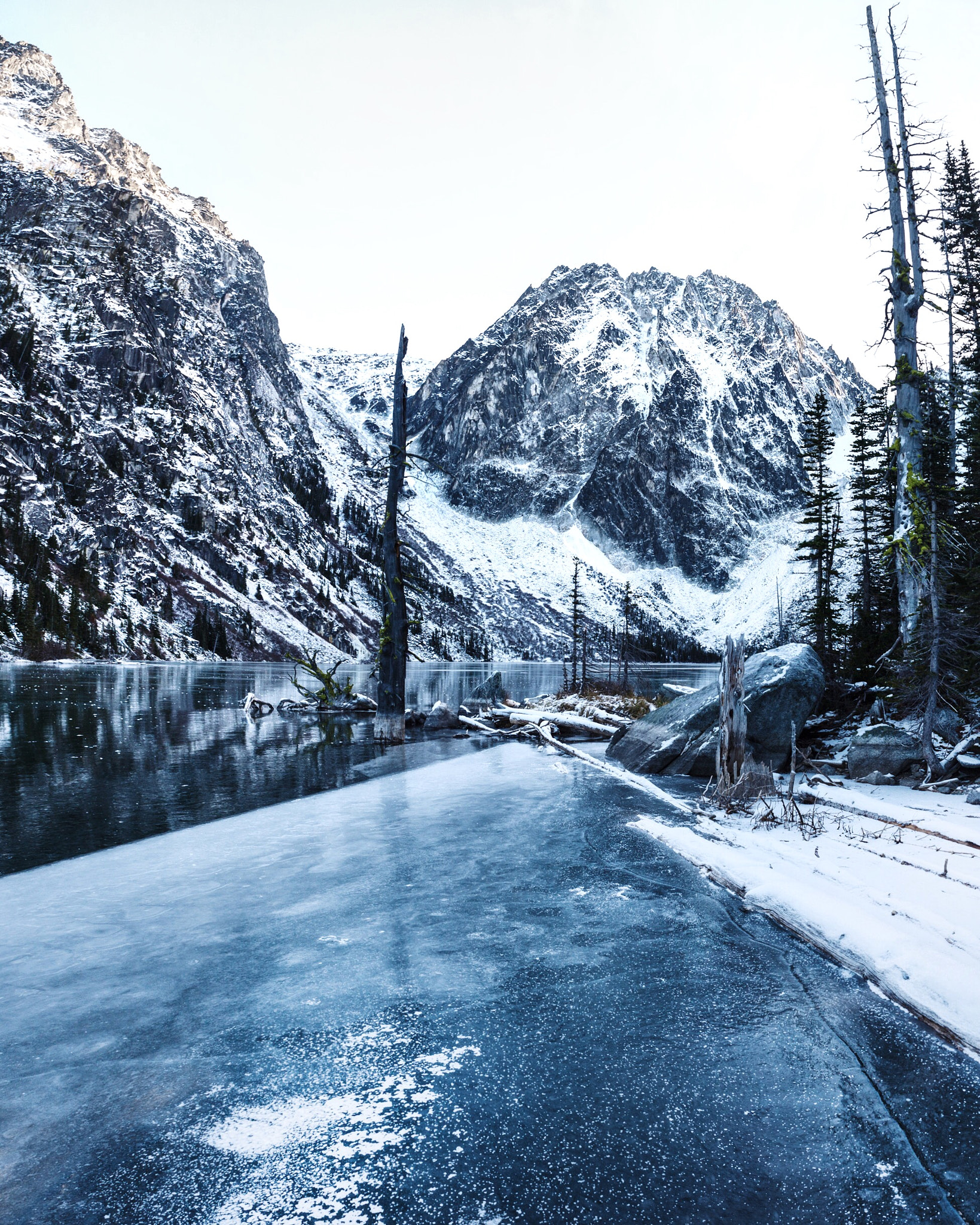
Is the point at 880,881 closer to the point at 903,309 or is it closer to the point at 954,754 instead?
the point at 954,754

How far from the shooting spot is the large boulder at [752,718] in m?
13.2

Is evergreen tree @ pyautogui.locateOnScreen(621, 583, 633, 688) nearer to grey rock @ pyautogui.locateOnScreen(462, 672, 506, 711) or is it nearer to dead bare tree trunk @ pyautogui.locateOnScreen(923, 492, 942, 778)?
grey rock @ pyautogui.locateOnScreen(462, 672, 506, 711)

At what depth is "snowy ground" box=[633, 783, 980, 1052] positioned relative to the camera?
164 inches

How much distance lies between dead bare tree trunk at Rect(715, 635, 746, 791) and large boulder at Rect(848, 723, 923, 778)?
8.91 ft

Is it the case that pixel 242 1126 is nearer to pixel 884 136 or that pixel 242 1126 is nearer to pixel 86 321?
pixel 884 136

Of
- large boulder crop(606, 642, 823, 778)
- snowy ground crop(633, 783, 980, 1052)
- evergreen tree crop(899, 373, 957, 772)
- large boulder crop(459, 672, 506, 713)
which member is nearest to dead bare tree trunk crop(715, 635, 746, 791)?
snowy ground crop(633, 783, 980, 1052)

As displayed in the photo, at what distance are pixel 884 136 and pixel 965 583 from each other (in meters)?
10.3

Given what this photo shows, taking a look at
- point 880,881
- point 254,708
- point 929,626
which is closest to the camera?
point 880,881

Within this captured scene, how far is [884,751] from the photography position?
11.8 meters

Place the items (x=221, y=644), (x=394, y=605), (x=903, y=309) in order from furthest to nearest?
(x=221, y=644) < (x=394, y=605) < (x=903, y=309)

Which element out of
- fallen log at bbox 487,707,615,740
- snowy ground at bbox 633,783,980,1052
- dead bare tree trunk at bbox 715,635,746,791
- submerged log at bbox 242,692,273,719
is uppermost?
dead bare tree trunk at bbox 715,635,746,791

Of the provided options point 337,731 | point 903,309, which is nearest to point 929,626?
point 903,309

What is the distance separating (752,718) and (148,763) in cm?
1309

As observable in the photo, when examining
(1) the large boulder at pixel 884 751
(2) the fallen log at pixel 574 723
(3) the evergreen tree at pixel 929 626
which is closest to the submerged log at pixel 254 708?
(2) the fallen log at pixel 574 723
